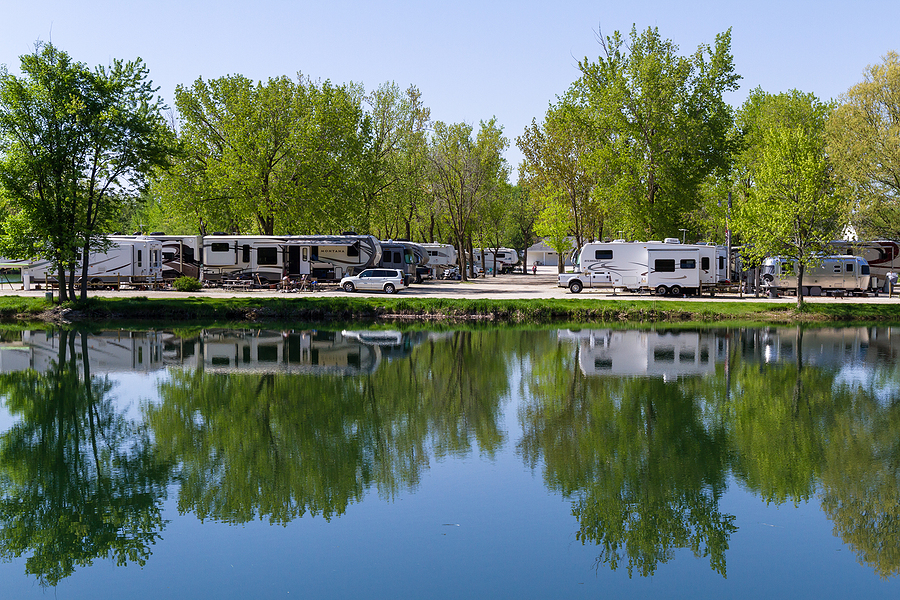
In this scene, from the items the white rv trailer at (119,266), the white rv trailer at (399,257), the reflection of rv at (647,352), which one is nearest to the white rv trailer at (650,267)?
the white rv trailer at (399,257)

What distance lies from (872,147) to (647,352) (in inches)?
914

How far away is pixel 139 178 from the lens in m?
32.4

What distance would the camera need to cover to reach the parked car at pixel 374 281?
40.2 m

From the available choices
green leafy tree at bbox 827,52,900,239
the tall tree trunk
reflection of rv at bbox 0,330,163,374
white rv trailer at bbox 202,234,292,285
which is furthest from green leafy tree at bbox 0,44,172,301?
green leafy tree at bbox 827,52,900,239

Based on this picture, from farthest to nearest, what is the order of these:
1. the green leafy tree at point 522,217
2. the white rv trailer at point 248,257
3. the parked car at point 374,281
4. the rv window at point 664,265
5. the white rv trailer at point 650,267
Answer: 1. the green leafy tree at point 522,217
2. the white rv trailer at point 248,257
3. the parked car at point 374,281
4. the rv window at point 664,265
5. the white rv trailer at point 650,267

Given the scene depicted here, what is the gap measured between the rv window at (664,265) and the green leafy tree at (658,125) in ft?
15.5

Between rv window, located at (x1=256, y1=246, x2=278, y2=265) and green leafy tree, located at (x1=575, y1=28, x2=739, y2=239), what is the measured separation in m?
17.5

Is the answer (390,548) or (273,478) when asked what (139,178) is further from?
(390,548)

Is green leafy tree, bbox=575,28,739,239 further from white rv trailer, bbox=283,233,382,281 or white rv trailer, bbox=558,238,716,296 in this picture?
white rv trailer, bbox=283,233,382,281

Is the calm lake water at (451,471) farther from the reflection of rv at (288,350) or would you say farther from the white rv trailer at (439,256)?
the white rv trailer at (439,256)

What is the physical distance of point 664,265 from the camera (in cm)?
3747

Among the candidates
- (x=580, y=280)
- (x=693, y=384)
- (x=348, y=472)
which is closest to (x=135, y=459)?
(x=348, y=472)

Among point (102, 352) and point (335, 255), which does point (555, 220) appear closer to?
point (335, 255)

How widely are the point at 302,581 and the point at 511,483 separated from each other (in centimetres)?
356
